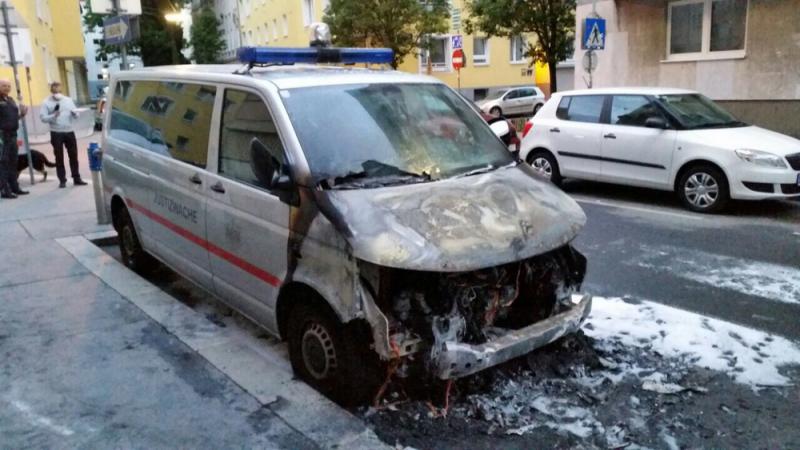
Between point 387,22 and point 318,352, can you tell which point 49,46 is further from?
point 318,352

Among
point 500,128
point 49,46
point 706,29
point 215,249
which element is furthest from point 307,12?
point 215,249

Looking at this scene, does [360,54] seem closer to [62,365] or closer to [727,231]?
[62,365]

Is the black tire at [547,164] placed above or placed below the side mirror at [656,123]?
below

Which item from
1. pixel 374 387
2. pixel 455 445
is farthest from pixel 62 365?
pixel 455 445

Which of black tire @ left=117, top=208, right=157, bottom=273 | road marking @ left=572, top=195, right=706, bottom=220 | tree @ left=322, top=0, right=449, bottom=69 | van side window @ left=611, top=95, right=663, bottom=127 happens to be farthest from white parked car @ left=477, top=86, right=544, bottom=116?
black tire @ left=117, top=208, right=157, bottom=273

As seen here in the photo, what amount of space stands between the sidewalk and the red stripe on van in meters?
0.56

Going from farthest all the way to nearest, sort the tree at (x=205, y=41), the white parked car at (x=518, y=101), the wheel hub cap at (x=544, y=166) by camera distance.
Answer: the tree at (x=205, y=41) < the white parked car at (x=518, y=101) < the wheel hub cap at (x=544, y=166)

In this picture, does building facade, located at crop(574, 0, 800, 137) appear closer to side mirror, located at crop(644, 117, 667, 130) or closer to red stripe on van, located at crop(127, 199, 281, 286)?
side mirror, located at crop(644, 117, 667, 130)

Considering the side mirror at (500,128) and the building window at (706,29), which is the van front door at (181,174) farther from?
the building window at (706,29)

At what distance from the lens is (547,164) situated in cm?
1126

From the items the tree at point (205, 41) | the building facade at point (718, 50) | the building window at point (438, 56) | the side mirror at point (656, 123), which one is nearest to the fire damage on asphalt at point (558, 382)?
the side mirror at point (656, 123)

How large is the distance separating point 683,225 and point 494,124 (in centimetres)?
402

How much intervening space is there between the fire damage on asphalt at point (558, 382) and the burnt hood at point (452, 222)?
0.24 metres

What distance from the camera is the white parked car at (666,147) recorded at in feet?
28.8
